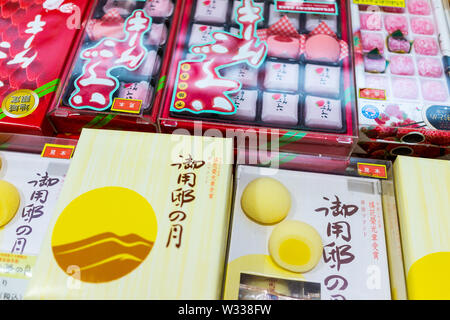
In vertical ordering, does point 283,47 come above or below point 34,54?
above

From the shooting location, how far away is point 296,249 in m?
1.43

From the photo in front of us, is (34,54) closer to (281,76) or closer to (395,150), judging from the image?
(281,76)

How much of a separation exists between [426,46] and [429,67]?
17cm

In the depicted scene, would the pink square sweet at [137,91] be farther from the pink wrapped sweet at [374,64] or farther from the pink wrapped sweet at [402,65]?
the pink wrapped sweet at [402,65]

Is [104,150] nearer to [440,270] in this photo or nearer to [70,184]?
[70,184]

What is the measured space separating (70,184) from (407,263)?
129 centimetres

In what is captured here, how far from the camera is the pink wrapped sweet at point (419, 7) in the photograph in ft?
7.84

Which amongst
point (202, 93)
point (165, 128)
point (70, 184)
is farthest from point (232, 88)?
point (70, 184)

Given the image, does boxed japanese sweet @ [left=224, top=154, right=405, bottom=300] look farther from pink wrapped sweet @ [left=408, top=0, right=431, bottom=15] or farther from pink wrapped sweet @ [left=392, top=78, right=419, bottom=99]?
pink wrapped sweet @ [left=408, top=0, right=431, bottom=15]

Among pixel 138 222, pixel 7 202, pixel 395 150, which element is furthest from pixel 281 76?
pixel 7 202

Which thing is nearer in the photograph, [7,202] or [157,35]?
[7,202]

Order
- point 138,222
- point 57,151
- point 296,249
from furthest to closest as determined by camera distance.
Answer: point 57,151, point 296,249, point 138,222

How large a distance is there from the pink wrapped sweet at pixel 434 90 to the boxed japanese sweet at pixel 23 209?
195 cm

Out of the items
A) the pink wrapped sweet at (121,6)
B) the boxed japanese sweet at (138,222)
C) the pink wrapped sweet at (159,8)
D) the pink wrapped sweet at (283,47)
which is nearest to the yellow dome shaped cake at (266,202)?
the boxed japanese sweet at (138,222)
